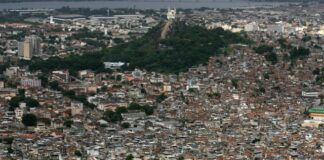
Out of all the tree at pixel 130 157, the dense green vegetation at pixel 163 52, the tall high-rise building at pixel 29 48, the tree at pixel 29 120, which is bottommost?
the tall high-rise building at pixel 29 48

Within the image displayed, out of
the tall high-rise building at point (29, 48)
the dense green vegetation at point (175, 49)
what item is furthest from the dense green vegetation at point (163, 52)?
the tall high-rise building at point (29, 48)

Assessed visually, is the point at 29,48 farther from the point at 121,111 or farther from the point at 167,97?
the point at 121,111

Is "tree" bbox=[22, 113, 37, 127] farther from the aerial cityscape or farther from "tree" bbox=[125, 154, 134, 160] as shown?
"tree" bbox=[125, 154, 134, 160]

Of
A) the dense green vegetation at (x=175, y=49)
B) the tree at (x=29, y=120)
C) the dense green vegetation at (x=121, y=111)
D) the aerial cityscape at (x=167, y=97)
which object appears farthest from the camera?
the dense green vegetation at (x=175, y=49)

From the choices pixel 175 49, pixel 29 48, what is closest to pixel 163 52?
pixel 175 49

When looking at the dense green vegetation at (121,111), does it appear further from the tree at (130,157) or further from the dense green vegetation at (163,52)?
the dense green vegetation at (163,52)

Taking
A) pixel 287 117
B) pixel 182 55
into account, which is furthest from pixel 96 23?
pixel 287 117
